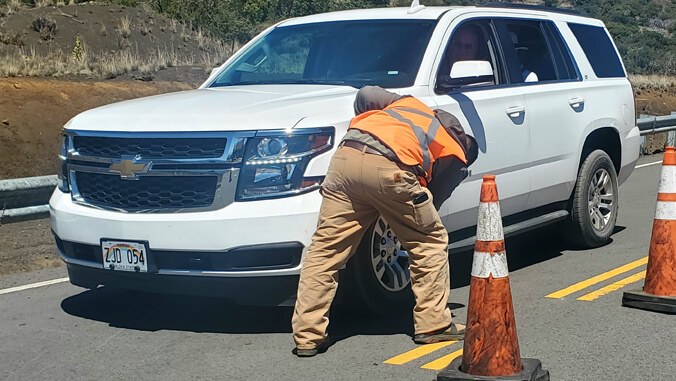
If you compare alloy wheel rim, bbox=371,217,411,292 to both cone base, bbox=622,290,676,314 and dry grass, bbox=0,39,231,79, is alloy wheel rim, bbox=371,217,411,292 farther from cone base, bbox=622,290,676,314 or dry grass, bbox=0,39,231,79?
dry grass, bbox=0,39,231,79

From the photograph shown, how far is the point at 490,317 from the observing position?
187 inches

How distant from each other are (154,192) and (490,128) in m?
2.46

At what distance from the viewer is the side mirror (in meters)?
6.46

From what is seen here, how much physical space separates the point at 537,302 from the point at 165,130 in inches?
108

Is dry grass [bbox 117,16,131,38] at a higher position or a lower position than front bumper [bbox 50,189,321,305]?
lower

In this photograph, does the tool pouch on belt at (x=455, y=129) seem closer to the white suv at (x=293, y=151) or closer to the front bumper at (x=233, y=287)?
the white suv at (x=293, y=151)

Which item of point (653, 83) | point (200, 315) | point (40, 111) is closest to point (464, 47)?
point (200, 315)

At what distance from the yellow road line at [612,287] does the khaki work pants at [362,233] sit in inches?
61.1

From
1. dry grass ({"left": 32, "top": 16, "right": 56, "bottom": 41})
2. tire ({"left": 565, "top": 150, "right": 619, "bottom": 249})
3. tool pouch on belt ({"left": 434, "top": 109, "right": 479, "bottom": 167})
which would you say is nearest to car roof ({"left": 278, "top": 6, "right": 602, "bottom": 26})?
tire ({"left": 565, "top": 150, "right": 619, "bottom": 249})

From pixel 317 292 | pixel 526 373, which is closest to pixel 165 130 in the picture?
pixel 317 292

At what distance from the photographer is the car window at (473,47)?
687cm

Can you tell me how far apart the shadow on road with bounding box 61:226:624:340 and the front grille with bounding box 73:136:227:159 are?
Result: 3.67 feet

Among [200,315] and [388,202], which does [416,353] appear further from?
[200,315]

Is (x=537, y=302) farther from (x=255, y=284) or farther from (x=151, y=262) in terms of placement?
(x=151, y=262)
